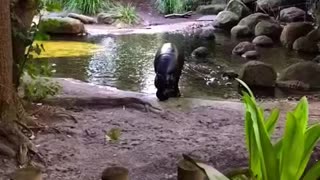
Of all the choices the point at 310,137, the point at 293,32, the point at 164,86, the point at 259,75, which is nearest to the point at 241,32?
the point at 293,32

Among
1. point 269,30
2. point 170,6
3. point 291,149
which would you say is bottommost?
point 170,6

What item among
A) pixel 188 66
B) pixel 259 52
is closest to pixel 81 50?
pixel 188 66

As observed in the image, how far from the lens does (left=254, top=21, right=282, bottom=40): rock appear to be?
11.7m

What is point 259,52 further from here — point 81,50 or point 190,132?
point 190,132

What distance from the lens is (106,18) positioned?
44.4 ft

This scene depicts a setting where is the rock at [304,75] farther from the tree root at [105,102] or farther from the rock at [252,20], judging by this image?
the rock at [252,20]

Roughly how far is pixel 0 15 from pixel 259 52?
7.40m

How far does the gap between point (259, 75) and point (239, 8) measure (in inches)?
265

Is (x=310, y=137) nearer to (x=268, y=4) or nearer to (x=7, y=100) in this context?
(x=7, y=100)

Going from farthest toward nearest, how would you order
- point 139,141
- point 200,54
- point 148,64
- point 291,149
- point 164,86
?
point 200,54 < point 148,64 < point 164,86 < point 139,141 < point 291,149

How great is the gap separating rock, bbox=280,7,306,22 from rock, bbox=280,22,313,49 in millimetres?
1990

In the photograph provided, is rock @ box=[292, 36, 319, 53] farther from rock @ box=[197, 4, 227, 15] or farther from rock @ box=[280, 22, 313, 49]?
rock @ box=[197, 4, 227, 15]

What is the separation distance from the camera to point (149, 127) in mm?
4312

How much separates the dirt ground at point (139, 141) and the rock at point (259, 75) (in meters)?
2.35
